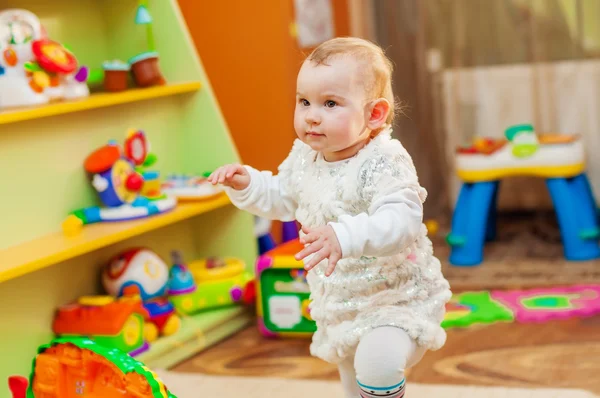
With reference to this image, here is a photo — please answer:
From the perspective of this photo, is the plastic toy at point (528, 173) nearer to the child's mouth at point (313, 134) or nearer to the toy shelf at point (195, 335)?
the toy shelf at point (195, 335)

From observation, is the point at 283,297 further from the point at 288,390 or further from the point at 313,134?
the point at 313,134

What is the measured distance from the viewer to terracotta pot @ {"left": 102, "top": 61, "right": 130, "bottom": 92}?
88.8 inches

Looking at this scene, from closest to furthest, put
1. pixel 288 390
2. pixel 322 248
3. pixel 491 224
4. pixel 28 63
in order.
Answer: pixel 322 248 → pixel 288 390 → pixel 28 63 → pixel 491 224

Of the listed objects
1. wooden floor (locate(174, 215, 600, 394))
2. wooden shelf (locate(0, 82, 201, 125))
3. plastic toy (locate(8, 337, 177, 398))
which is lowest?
wooden floor (locate(174, 215, 600, 394))

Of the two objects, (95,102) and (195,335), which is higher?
(95,102)

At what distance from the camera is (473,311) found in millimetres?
2365

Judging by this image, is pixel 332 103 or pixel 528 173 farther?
pixel 528 173

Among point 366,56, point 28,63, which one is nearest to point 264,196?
point 366,56

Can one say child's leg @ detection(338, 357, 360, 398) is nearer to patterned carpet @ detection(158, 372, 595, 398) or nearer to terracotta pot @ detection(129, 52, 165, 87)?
patterned carpet @ detection(158, 372, 595, 398)

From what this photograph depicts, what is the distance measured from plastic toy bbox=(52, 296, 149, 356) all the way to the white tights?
832 millimetres

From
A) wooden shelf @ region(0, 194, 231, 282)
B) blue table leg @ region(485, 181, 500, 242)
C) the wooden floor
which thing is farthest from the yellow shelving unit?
blue table leg @ region(485, 181, 500, 242)

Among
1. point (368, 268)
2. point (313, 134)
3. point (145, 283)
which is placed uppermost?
point (313, 134)

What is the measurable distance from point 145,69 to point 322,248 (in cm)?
127

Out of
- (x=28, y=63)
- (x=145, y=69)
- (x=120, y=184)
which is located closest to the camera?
(x=28, y=63)
